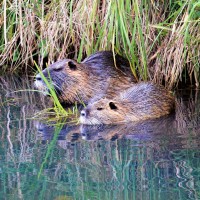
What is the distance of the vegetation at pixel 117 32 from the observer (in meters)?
5.87

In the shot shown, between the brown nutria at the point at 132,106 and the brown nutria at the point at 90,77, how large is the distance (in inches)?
16.5

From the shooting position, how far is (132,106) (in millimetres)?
5578

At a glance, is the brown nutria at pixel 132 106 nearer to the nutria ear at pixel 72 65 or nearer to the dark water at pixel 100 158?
the dark water at pixel 100 158

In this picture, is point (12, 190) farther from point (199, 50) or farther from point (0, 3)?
point (0, 3)

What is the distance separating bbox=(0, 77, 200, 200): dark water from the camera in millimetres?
3631

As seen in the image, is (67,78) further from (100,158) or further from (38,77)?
(100,158)

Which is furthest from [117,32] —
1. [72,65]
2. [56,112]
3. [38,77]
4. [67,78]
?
[56,112]

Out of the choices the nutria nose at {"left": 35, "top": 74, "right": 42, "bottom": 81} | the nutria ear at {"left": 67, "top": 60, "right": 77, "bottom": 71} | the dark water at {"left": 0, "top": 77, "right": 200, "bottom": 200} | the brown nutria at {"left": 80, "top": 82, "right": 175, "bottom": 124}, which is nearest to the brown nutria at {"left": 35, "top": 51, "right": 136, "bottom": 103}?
the nutria ear at {"left": 67, "top": 60, "right": 77, "bottom": 71}

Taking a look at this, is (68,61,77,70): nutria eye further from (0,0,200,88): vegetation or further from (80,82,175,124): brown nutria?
(80,82,175,124): brown nutria

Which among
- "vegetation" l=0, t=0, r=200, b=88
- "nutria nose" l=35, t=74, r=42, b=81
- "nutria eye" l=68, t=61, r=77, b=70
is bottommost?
"nutria nose" l=35, t=74, r=42, b=81

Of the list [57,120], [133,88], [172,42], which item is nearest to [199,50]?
[172,42]

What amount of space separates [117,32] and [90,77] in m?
0.57

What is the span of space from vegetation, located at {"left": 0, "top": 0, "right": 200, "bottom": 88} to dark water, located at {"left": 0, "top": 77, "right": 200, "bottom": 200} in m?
0.62

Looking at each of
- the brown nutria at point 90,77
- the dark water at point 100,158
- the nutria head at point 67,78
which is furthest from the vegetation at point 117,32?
the dark water at point 100,158
